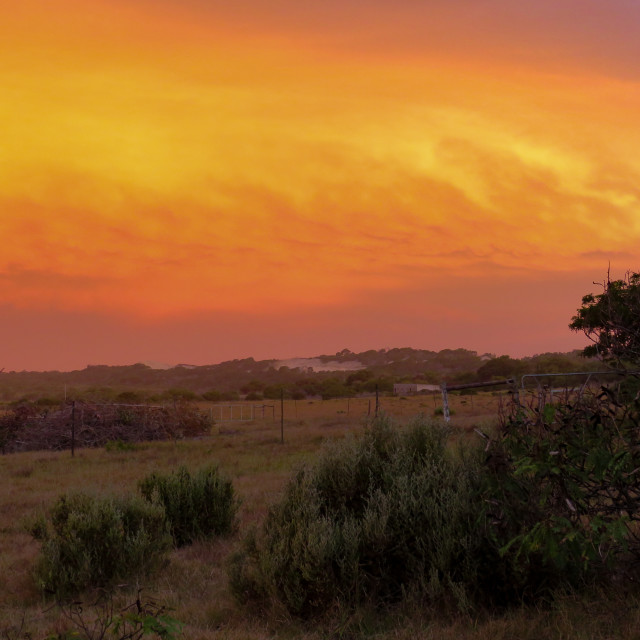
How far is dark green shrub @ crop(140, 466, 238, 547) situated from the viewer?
11.9m

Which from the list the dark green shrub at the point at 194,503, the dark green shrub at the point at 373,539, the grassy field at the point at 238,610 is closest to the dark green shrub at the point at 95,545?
the grassy field at the point at 238,610

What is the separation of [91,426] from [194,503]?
26.0 m

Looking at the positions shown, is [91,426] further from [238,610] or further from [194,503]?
[238,610]

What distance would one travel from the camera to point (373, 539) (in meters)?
7.43

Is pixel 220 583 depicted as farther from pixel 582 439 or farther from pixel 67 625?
pixel 582 439

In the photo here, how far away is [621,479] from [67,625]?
5.83 m

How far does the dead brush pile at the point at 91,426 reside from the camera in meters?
35.6

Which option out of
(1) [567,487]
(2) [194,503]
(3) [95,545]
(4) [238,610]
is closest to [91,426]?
(2) [194,503]

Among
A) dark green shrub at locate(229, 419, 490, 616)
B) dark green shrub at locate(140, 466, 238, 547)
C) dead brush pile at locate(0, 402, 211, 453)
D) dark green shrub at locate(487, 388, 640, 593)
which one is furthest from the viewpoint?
dead brush pile at locate(0, 402, 211, 453)

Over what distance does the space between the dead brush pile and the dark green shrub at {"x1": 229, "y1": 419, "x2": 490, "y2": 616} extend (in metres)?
28.3

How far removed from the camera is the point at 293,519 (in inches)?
302

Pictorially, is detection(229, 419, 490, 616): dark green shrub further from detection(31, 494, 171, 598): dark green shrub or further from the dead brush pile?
the dead brush pile

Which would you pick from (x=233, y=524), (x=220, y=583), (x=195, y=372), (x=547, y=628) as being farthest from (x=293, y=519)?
(x=195, y=372)

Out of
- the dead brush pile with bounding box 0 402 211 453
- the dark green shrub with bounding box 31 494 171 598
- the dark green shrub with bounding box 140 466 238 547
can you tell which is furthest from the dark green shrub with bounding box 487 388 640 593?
the dead brush pile with bounding box 0 402 211 453
